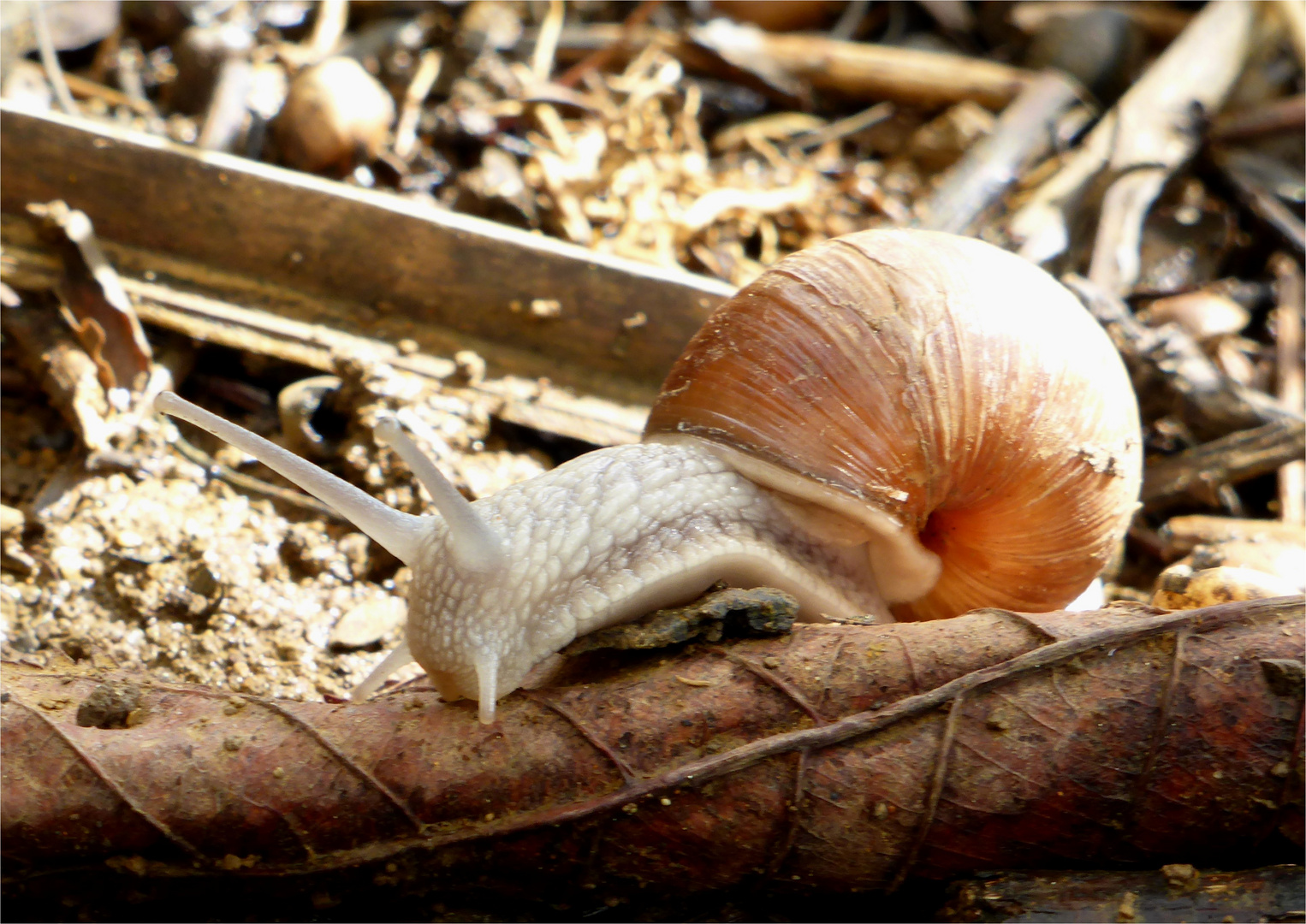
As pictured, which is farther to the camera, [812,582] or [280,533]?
[280,533]

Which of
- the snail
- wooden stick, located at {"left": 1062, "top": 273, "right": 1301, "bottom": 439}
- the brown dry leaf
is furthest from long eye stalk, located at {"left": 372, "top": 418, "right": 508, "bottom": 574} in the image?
wooden stick, located at {"left": 1062, "top": 273, "right": 1301, "bottom": 439}

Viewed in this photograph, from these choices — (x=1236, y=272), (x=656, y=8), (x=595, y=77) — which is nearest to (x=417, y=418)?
(x=595, y=77)

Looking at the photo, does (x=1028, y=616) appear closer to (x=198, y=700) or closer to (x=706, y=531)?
(x=706, y=531)

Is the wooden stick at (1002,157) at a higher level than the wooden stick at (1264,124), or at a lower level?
lower

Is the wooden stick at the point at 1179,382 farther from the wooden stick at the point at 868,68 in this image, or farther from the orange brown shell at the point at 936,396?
the wooden stick at the point at 868,68

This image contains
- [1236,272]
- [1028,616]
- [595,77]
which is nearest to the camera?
[1028,616]

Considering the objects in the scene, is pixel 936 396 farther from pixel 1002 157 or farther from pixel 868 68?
pixel 868 68

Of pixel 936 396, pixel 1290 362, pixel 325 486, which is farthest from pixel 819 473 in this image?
pixel 1290 362

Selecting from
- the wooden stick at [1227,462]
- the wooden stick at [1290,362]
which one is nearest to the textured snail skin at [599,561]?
the wooden stick at [1227,462]
